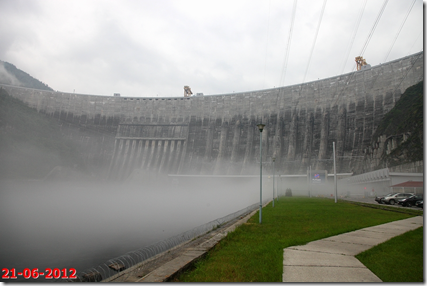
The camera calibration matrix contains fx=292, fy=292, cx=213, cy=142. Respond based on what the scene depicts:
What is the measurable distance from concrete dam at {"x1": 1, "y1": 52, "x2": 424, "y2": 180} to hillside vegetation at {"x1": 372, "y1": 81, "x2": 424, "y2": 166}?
3.10m

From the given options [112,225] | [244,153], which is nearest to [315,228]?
[112,225]

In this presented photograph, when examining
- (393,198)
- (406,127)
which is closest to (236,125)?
(406,127)

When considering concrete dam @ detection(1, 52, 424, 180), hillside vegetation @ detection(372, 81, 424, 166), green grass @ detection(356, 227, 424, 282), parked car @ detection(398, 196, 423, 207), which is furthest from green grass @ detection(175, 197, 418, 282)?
concrete dam @ detection(1, 52, 424, 180)

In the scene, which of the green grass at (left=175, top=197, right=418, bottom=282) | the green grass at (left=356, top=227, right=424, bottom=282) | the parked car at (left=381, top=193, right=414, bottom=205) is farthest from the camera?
the parked car at (left=381, top=193, right=414, bottom=205)

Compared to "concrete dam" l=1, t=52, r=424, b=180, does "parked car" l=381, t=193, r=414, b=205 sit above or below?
below

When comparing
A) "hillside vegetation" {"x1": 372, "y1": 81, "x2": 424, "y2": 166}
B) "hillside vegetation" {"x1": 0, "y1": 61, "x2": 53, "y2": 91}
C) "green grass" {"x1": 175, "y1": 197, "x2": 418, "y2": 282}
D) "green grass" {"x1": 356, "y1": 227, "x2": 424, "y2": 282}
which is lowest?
"green grass" {"x1": 175, "y1": 197, "x2": 418, "y2": 282}

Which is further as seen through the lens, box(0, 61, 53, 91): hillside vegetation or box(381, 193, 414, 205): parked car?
box(0, 61, 53, 91): hillside vegetation

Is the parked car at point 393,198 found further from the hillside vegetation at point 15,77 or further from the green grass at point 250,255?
the hillside vegetation at point 15,77

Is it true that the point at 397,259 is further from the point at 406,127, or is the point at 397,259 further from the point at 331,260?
the point at 406,127

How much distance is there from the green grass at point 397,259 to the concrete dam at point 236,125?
49.7 metres

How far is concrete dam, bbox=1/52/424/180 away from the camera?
58906mm

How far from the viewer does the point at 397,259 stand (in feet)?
21.5

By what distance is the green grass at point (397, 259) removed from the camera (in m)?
5.47

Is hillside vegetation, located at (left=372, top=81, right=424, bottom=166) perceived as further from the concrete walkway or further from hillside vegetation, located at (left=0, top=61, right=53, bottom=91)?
hillside vegetation, located at (left=0, top=61, right=53, bottom=91)
